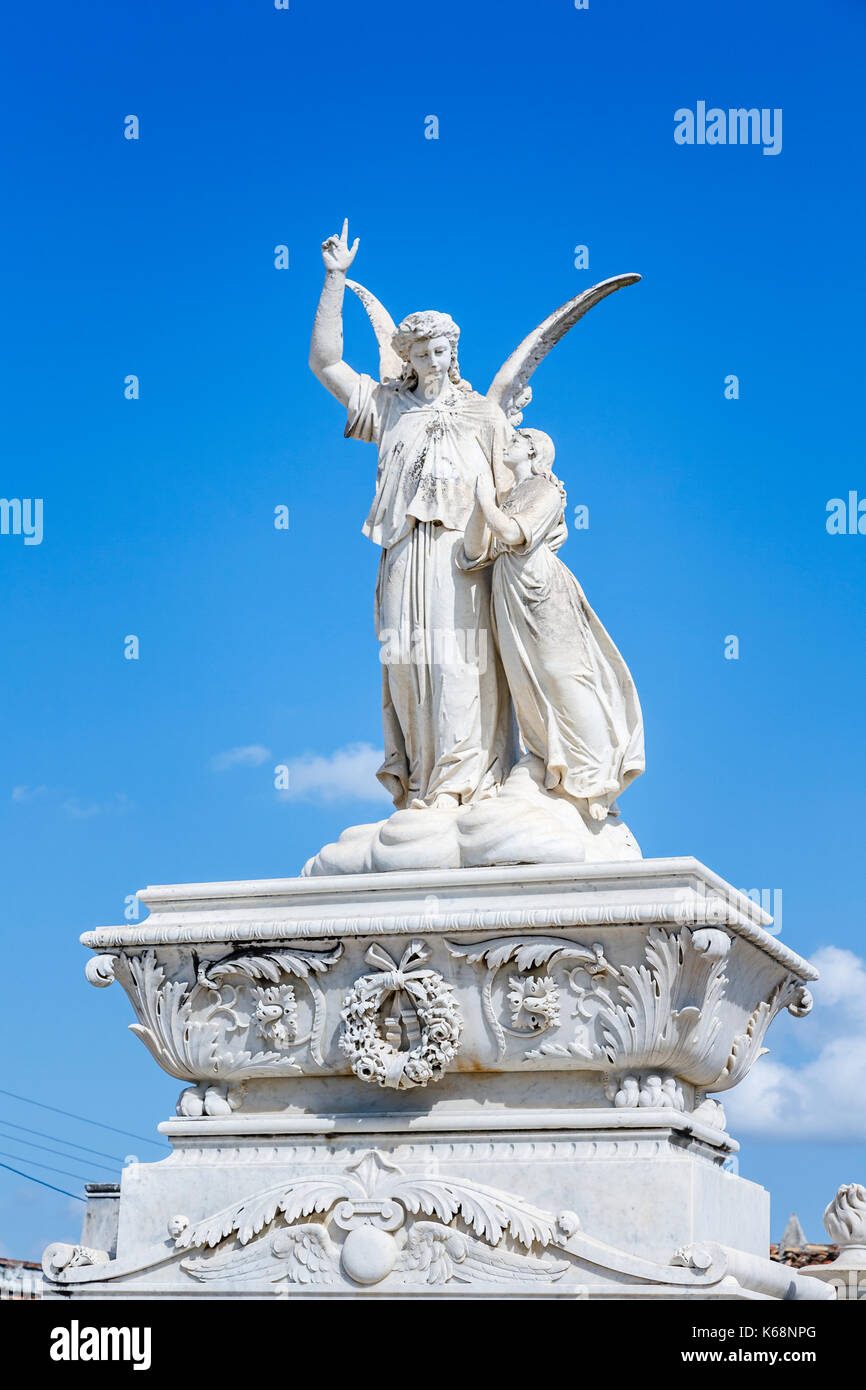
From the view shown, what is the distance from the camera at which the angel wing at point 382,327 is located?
414 inches

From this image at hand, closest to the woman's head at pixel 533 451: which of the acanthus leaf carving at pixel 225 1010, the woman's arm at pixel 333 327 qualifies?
the woman's arm at pixel 333 327

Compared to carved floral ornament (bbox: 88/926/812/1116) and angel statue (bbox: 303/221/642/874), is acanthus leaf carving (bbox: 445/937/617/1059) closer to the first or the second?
carved floral ornament (bbox: 88/926/812/1116)

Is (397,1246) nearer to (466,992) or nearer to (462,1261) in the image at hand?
(462,1261)

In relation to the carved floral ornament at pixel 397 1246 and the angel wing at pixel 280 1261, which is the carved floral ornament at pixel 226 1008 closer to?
the carved floral ornament at pixel 397 1246

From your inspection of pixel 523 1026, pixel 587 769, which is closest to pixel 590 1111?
pixel 523 1026

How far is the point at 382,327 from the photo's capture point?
34.7 feet

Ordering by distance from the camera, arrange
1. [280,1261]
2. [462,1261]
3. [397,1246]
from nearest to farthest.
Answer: [462,1261], [397,1246], [280,1261]

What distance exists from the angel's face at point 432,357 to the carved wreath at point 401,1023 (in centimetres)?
310

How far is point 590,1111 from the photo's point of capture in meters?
8.56

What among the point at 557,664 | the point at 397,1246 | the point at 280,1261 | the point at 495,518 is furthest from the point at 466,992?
the point at 495,518

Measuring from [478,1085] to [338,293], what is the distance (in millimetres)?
4150

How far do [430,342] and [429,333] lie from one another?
47 mm

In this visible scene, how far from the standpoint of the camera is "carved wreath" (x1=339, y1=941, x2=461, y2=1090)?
8.68 meters
